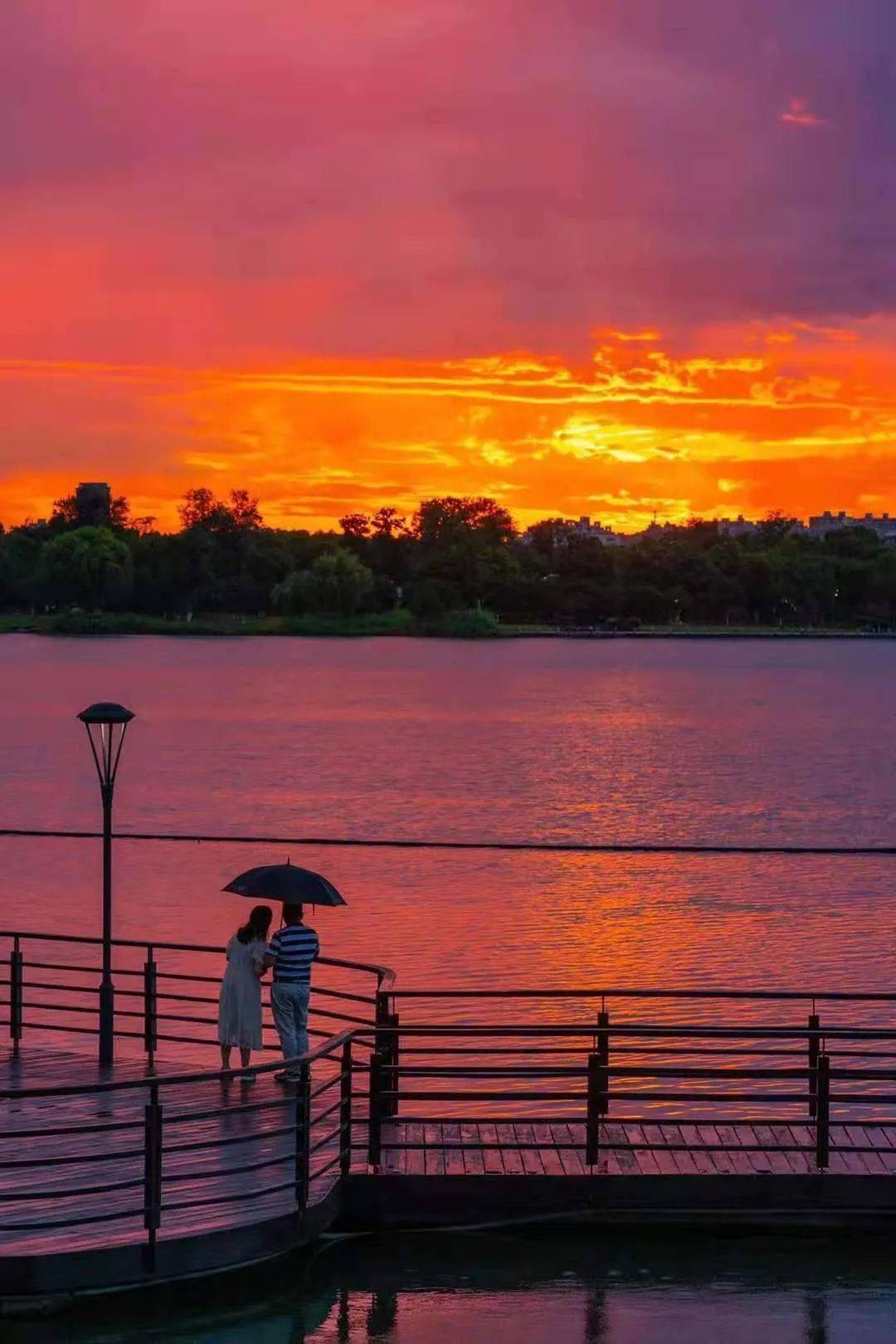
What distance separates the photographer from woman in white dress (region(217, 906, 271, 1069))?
17688 millimetres

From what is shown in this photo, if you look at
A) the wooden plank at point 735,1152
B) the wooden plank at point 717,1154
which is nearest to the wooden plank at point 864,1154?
the wooden plank at point 735,1152

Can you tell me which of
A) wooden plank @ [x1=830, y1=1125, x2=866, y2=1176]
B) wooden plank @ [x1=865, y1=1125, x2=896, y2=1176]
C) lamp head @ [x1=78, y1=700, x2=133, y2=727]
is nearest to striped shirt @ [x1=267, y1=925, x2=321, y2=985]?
lamp head @ [x1=78, y1=700, x2=133, y2=727]

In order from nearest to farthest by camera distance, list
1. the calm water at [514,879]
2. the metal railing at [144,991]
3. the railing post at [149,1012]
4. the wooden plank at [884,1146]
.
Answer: the calm water at [514,879] < the wooden plank at [884,1146] < the railing post at [149,1012] < the metal railing at [144,991]

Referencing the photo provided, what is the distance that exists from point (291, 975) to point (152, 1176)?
436 centimetres

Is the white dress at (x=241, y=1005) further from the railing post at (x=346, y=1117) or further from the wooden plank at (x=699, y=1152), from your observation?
the wooden plank at (x=699, y=1152)

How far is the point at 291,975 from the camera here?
17.5 meters

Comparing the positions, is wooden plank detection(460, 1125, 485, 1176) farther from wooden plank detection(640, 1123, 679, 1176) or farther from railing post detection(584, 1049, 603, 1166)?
wooden plank detection(640, 1123, 679, 1176)

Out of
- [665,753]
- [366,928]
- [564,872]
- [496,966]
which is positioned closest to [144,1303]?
[496,966]

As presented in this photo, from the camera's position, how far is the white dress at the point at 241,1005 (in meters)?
17.8

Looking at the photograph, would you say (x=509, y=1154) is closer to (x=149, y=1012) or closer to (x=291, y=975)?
(x=291, y=975)

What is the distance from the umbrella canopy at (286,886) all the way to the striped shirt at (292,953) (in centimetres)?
28

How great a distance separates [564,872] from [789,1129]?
45146mm

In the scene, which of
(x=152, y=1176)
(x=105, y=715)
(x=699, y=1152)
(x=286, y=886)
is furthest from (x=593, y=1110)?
(x=105, y=715)

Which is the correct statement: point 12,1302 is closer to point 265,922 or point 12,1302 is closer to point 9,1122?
point 9,1122
